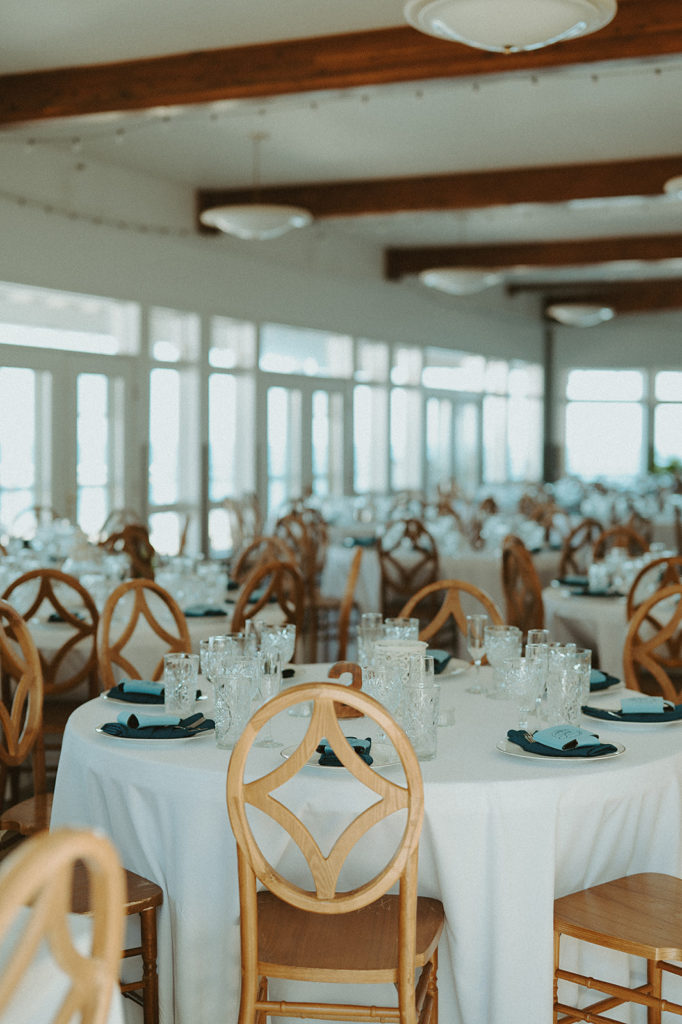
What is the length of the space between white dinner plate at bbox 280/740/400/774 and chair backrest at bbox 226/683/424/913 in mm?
243

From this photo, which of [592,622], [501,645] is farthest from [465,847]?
Answer: [592,622]

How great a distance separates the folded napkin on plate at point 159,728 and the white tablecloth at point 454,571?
15.3 feet

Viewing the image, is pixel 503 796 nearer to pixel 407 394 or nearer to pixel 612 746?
pixel 612 746

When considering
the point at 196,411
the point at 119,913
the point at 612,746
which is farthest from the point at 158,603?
the point at 196,411

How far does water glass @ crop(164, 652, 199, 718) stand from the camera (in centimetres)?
293

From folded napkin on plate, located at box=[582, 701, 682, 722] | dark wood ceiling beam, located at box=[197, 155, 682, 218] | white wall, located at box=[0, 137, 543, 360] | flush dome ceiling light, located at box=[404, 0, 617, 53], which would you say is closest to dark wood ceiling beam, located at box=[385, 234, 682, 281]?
white wall, located at box=[0, 137, 543, 360]

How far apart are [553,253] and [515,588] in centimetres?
851

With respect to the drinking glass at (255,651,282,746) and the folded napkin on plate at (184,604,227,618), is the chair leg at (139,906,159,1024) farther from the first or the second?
the folded napkin on plate at (184,604,227,618)

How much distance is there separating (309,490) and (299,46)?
617 centimetres

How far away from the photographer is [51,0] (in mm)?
5918

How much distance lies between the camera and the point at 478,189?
988cm

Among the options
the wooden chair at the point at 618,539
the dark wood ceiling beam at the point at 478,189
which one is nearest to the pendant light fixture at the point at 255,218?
the dark wood ceiling beam at the point at 478,189

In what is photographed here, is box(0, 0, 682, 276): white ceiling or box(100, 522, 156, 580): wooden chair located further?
box(100, 522, 156, 580): wooden chair

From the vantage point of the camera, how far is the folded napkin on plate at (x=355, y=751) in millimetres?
2562
